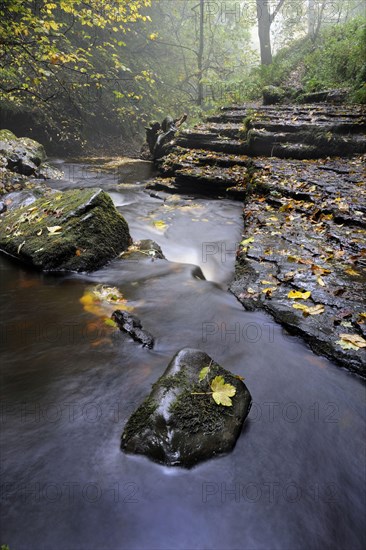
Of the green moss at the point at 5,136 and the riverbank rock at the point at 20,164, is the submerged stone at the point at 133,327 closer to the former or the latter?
the riverbank rock at the point at 20,164

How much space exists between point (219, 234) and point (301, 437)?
488 centimetres

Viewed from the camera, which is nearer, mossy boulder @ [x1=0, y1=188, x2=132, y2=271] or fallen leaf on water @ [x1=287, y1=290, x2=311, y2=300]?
fallen leaf on water @ [x1=287, y1=290, x2=311, y2=300]

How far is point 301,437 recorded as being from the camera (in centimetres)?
235

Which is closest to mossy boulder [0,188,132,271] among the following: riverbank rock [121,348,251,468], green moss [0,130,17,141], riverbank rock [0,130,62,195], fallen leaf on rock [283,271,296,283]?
fallen leaf on rock [283,271,296,283]

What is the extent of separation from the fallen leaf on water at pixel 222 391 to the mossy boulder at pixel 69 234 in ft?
10.0

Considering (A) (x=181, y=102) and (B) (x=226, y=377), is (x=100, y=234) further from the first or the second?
(A) (x=181, y=102)

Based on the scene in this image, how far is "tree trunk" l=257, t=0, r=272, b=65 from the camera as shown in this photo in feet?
54.7

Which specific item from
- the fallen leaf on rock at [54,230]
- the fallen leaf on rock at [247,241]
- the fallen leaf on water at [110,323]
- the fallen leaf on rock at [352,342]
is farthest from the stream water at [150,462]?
the fallen leaf on rock at [247,241]

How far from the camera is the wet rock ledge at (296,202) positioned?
3.34 meters

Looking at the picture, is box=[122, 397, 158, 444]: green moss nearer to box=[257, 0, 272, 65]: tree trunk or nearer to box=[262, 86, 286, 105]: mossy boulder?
box=[262, 86, 286, 105]: mossy boulder

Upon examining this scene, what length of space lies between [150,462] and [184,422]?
34 cm

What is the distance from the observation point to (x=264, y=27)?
55.9 feet

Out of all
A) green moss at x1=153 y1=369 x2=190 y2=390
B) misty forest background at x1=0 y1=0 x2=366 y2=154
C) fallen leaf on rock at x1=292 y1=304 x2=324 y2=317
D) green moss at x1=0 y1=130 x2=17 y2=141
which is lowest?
fallen leaf on rock at x1=292 y1=304 x2=324 y2=317

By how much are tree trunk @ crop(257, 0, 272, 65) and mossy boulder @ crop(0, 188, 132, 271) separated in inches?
692
